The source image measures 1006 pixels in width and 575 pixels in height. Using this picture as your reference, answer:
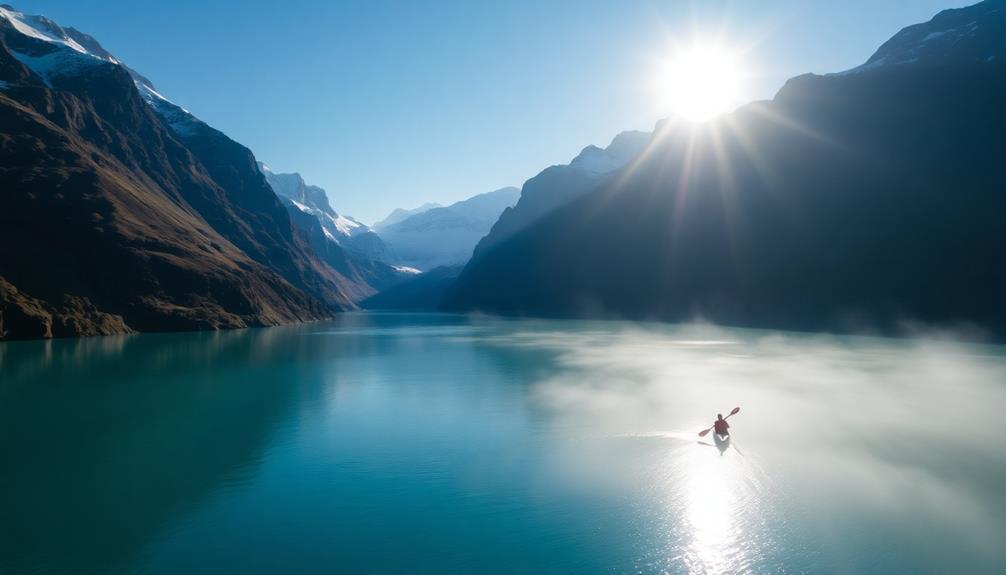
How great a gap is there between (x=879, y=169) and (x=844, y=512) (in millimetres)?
181077

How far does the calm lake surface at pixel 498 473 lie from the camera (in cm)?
1984

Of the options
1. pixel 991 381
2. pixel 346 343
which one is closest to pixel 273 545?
pixel 991 381

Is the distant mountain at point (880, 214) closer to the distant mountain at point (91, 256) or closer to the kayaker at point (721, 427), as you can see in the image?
the kayaker at point (721, 427)

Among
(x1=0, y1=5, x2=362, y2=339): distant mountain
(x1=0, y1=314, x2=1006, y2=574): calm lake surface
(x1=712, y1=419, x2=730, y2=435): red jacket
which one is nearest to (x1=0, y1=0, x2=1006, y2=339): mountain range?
(x1=0, y1=5, x2=362, y2=339): distant mountain

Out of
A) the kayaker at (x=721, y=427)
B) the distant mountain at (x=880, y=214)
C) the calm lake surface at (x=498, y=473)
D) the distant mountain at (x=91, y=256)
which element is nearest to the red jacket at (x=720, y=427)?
the kayaker at (x=721, y=427)

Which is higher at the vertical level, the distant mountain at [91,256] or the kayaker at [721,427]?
the distant mountain at [91,256]

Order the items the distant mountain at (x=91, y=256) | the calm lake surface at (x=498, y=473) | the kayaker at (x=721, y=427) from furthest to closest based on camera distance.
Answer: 1. the distant mountain at (x=91, y=256)
2. the kayaker at (x=721, y=427)
3. the calm lake surface at (x=498, y=473)

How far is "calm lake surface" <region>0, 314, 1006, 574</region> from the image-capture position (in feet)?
65.1

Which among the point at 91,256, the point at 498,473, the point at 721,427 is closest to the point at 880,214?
the point at 721,427

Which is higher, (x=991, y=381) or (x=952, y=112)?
(x=952, y=112)

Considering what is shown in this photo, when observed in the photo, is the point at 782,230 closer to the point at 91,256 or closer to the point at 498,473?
the point at 498,473

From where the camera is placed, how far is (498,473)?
29062 millimetres

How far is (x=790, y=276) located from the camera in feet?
541

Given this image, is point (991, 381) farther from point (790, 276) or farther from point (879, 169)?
point (879, 169)
